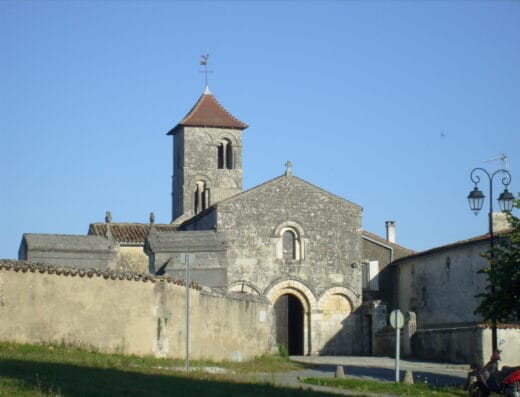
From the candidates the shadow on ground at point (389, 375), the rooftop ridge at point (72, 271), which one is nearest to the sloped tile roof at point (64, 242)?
the shadow on ground at point (389, 375)

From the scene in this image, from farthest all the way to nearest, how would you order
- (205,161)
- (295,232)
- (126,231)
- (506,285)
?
(205,161), (126,231), (295,232), (506,285)

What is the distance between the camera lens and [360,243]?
4838 centimetres

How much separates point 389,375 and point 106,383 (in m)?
14.6

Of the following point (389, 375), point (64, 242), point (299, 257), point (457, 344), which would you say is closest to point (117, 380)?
point (389, 375)

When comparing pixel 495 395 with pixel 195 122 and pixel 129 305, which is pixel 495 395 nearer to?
pixel 129 305

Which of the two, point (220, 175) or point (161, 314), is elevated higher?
point (220, 175)

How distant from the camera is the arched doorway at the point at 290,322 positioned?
47.7 m

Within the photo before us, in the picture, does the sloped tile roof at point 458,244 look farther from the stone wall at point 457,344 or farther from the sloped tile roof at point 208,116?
the sloped tile roof at point 208,116

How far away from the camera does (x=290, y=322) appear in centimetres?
4869

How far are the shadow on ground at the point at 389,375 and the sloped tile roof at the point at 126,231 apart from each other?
1734cm

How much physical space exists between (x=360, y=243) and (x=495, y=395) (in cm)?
2506

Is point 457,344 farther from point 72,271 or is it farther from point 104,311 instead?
point 72,271

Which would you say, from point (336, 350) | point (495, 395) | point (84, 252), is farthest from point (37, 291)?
point (336, 350)

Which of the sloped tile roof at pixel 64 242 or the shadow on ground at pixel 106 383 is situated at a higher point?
the sloped tile roof at pixel 64 242
